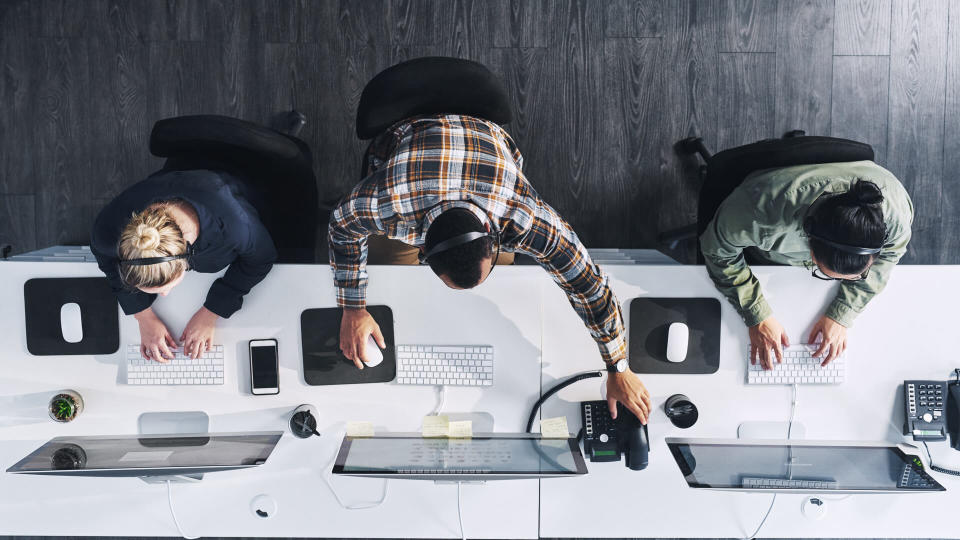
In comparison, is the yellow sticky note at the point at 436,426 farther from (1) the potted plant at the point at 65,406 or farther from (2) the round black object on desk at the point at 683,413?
(1) the potted plant at the point at 65,406

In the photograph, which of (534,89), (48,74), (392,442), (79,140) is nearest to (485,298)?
(392,442)

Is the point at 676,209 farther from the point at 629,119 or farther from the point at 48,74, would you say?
the point at 48,74

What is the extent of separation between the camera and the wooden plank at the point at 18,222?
2326 mm

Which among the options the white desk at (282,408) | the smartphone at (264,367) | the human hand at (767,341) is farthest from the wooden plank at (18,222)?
the human hand at (767,341)

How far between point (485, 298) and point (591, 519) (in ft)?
2.55

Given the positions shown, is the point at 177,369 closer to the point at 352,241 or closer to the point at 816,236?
the point at 352,241

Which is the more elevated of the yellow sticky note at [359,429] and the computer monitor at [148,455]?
the yellow sticky note at [359,429]

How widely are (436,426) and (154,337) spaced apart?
2.78 ft

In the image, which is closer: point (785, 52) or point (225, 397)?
point (225, 397)

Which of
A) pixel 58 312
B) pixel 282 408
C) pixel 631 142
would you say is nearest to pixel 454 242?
pixel 282 408

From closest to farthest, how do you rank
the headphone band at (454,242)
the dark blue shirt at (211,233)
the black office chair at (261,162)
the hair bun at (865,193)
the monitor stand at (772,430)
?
the headphone band at (454,242)
the hair bun at (865,193)
the dark blue shirt at (211,233)
the black office chair at (261,162)
the monitor stand at (772,430)

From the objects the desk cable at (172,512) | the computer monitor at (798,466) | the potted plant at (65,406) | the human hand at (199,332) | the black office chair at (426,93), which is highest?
the black office chair at (426,93)

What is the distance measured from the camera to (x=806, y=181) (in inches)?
55.3

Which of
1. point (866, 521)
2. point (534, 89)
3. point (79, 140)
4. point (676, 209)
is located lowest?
point (866, 521)
